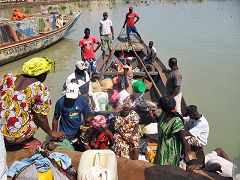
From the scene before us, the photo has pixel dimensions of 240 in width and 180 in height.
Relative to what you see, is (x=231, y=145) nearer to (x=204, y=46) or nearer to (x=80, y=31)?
(x=204, y=46)

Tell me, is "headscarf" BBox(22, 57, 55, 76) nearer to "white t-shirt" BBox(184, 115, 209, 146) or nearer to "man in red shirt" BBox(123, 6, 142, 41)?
"white t-shirt" BBox(184, 115, 209, 146)

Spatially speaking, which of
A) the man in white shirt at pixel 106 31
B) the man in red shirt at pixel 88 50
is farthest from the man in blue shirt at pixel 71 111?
the man in white shirt at pixel 106 31

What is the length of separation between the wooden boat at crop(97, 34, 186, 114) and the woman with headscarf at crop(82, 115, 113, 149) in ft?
6.27

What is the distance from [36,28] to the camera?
12.2m

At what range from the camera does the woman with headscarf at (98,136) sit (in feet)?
11.7

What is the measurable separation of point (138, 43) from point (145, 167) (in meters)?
7.82

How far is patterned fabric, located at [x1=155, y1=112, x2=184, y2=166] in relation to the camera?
2788mm

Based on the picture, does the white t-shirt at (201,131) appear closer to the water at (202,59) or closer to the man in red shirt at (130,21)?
the water at (202,59)

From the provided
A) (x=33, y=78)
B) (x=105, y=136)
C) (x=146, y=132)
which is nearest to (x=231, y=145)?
(x=146, y=132)

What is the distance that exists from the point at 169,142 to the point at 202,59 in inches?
375

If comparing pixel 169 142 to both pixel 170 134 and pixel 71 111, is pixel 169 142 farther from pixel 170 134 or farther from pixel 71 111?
pixel 71 111

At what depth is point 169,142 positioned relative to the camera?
9.39 feet

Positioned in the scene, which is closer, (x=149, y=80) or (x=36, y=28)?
(x=149, y=80)

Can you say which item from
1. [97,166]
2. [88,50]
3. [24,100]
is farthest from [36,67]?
[88,50]
